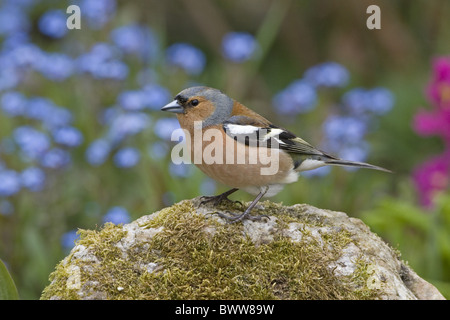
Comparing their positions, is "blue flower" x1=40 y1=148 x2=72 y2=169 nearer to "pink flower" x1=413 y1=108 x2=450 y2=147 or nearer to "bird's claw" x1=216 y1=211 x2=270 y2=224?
"bird's claw" x1=216 y1=211 x2=270 y2=224

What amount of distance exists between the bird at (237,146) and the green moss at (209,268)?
433mm

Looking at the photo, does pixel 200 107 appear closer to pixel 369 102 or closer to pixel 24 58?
pixel 369 102

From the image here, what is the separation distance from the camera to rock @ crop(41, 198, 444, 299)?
305 cm

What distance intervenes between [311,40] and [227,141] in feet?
22.2

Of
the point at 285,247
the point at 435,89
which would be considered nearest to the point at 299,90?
the point at 435,89

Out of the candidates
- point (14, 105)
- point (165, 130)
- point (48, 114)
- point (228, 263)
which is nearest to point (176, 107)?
point (228, 263)

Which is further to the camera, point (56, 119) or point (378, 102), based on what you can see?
point (378, 102)

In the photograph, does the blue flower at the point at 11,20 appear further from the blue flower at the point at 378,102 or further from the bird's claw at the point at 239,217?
the bird's claw at the point at 239,217

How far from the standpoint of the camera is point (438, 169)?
20.7 feet

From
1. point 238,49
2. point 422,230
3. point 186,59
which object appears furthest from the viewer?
point 186,59

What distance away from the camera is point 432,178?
618 cm

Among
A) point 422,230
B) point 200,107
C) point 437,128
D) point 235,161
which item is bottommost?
point 422,230

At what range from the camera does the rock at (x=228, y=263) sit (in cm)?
305

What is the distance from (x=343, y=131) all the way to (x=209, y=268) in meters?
3.36
